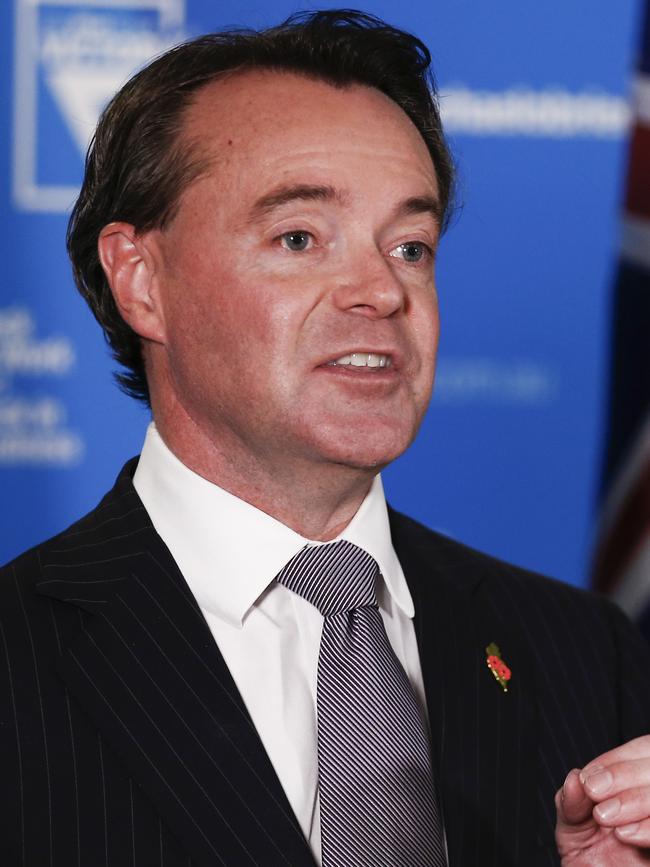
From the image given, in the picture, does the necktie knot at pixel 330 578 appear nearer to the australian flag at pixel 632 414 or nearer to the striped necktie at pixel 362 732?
the striped necktie at pixel 362 732

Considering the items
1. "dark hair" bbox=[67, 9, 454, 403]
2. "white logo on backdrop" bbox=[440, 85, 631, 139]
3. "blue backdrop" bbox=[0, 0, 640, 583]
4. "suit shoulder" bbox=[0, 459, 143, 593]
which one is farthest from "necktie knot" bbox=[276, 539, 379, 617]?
"white logo on backdrop" bbox=[440, 85, 631, 139]

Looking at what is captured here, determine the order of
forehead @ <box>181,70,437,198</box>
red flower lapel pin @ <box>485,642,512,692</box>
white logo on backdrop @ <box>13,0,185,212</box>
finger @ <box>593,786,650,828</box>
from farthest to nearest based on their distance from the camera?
white logo on backdrop @ <box>13,0,185,212</box>
red flower lapel pin @ <box>485,642,512,692</box>
forehead @ <box>181,70,437,198</box>
finger @ <box>593,786,650,828</box>

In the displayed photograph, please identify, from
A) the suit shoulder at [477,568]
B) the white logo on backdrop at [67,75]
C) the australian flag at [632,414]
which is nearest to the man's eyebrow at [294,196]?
the suit shoulder at [477,568]

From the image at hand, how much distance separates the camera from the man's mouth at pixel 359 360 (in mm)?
1942

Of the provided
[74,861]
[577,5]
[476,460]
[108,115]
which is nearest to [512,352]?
[476,460]

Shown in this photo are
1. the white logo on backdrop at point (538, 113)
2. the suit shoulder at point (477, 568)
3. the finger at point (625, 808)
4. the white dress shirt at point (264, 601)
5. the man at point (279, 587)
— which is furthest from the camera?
the white logo on backdrop at point (538, 113)

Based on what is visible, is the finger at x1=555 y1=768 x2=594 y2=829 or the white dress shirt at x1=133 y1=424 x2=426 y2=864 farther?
the white dress shirt at x1=133 y1=424 x2=426 y2=864

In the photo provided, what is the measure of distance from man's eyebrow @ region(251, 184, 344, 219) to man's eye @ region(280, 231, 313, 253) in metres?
0.04

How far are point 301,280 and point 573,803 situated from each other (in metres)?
0.76

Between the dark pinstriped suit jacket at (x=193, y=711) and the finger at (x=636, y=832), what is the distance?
28cm

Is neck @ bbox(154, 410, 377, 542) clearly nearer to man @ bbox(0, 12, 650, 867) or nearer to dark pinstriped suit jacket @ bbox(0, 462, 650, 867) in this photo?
man @ bbox(0, 12, 650, 867)

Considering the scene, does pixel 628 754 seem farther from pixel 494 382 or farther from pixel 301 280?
pixel 494 382

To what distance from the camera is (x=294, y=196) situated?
6.36 feet

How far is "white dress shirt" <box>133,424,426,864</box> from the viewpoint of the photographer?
1.86m
